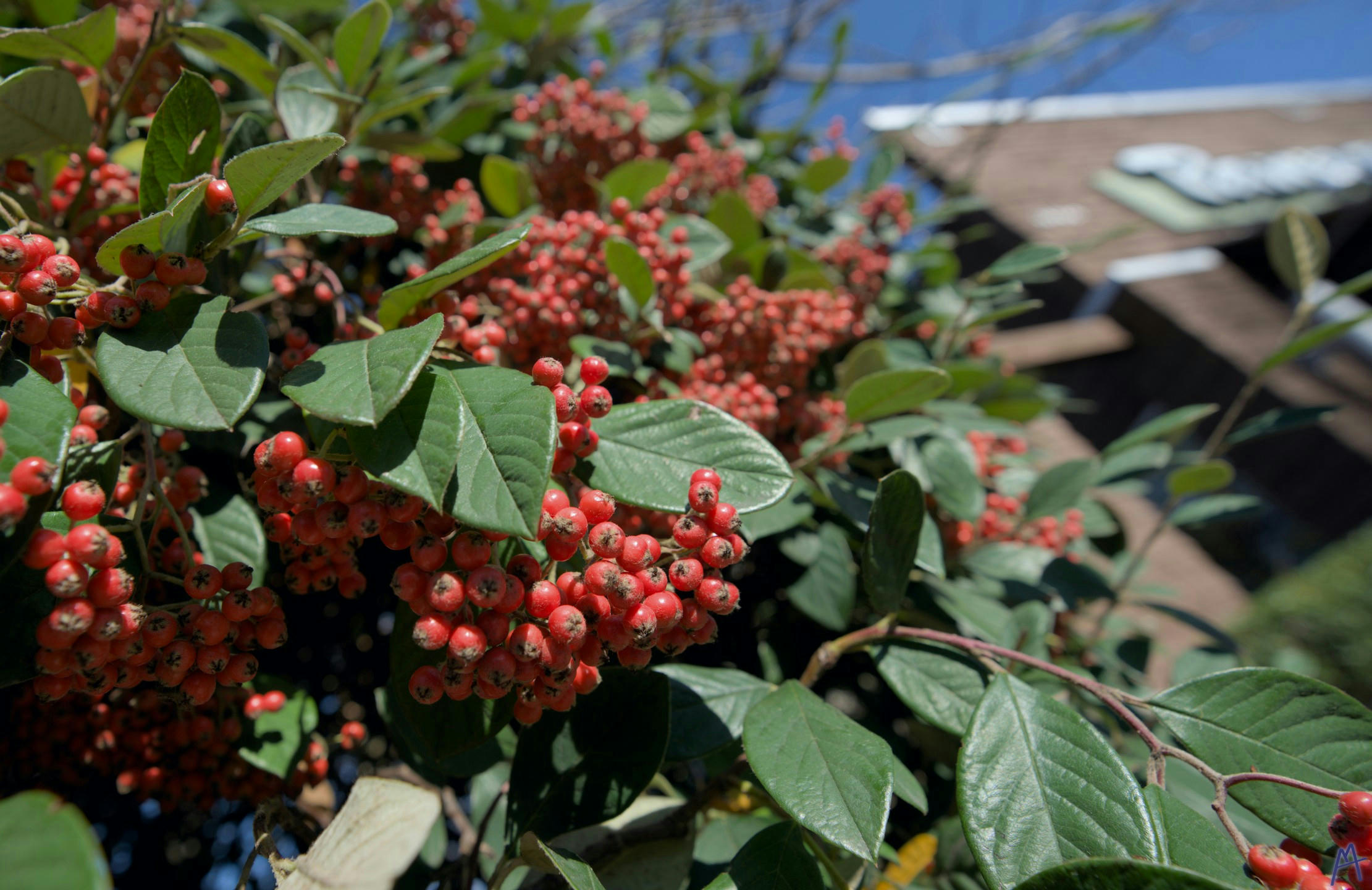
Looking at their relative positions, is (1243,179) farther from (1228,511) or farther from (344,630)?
(344,630)

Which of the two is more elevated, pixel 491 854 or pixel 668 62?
pixel 668 62

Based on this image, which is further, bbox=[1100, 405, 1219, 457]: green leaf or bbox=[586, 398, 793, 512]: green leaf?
bbox=[1100, 405, 1219, 457]: green leaf

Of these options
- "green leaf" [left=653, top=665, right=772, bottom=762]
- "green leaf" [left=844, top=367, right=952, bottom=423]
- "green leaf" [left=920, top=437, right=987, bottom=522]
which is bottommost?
"green leaf" [left=653, top=665, right=772, bottom=762]

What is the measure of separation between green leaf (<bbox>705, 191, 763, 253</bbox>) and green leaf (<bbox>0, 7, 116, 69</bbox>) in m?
1.15

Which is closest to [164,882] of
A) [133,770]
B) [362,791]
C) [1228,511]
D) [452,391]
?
[133,770]

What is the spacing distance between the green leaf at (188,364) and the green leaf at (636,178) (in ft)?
2.99

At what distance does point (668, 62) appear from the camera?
319 cm

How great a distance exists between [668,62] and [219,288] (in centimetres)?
269

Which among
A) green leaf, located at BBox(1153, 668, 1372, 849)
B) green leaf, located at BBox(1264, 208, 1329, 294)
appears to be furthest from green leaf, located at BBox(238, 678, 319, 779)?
green leaf, located at BBox(1264, 208, 1329, 294)

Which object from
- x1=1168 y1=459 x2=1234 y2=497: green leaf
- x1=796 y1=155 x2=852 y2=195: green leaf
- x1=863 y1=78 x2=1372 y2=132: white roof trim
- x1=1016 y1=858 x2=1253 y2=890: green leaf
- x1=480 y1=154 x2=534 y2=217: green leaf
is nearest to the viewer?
x1=1016 y1=858 x2=1253 y2=890: green leaf

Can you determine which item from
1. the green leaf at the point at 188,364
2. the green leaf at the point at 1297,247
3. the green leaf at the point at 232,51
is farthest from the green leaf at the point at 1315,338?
the green leaf at the point at 232,51

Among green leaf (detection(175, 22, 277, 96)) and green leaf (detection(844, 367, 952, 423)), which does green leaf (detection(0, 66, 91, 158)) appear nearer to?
green leaf (detection(175, 22, 277, 96))

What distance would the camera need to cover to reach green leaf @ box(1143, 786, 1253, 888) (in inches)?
33.2

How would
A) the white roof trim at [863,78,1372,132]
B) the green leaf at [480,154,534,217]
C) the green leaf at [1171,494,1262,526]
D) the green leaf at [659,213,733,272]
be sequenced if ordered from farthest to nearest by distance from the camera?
1. the white roof trim at [863,78,1372,132]
2. the green leaf at [1171,494,1262,526]
3. the green leaf at [480,154,534,217]
4. the green leaf at [659,213,733,272]
